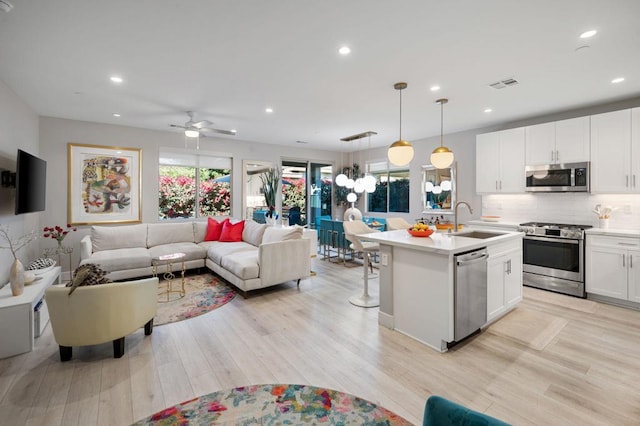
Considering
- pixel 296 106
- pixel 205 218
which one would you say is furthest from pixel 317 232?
A: pixel 296 106

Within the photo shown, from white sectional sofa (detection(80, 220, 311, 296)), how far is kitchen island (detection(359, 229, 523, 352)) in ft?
5.64

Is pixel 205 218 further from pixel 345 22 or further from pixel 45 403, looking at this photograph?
pixel 345 22

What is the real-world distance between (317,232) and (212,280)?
2761 millimetres

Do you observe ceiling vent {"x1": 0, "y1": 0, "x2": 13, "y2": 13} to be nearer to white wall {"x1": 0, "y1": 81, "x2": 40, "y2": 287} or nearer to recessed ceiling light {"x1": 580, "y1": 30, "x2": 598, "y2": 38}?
white wall {"x1": 0, "y1": 81, "x2": 40, "y2": 287}

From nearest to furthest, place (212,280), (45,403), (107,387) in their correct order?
Answer: (45,403)
(107,387)
(212,280)

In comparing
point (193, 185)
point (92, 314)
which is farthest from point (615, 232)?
point (193, 185)

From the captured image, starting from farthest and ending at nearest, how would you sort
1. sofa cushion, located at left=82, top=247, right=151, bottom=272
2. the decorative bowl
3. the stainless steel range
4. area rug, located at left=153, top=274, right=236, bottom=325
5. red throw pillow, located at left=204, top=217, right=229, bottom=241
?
red throw pillow, located at left=204, top=217, right=229, bottom=241 → sofa cushion, located at left=82, top=247, right=151, bottom=272 → the stainless steel range → area rug, located at left=153, top=274, right=236, bottom=325 → the decorative bowl

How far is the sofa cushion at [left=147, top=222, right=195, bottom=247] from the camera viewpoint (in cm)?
575

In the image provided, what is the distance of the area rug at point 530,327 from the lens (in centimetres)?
298

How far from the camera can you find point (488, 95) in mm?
4035

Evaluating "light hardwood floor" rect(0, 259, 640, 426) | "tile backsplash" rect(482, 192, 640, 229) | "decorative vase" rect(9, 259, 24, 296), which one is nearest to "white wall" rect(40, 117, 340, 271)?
A: "decorative vase" rect(9, 259, 24, 296)

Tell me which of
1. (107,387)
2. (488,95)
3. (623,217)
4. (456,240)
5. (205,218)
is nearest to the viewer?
(107,387)

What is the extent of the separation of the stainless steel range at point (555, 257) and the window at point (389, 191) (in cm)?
316

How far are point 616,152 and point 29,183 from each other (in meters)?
7.75
